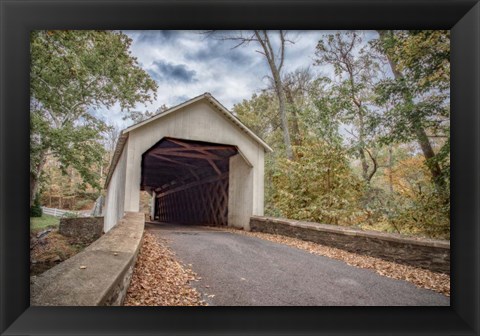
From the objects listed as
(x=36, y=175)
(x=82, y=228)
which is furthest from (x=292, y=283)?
(x=82, y=228)

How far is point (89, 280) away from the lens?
2199 millimetres

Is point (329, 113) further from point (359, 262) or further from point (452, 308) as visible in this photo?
point (452, 308)

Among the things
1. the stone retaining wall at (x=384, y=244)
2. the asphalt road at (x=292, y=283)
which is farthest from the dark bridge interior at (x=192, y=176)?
the asphalt road at (x=292, y=283)

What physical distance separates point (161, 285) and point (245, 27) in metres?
2.81

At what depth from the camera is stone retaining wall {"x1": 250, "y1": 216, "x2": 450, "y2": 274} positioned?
12.0 ft

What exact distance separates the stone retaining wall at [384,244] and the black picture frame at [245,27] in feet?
1.66

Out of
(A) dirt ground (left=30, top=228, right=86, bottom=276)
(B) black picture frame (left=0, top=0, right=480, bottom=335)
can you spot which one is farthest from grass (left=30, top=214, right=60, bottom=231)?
(B) black picture frame (left=0, top=0, right=480, bottom=335)

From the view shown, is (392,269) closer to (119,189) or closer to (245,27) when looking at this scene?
(245,27)

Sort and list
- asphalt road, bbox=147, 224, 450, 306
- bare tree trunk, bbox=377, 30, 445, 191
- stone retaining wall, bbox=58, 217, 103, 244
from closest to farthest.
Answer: asphalt road, bbox=147, 224, 450, 306
bare tree trunk, bbox=377, 30, 445, 191
stone retaining wall, bbox=58, 217, 103, 244

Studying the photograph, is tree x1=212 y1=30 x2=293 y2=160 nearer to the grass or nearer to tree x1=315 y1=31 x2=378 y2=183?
tree x1=315 y1=31 x2=378 y2=183

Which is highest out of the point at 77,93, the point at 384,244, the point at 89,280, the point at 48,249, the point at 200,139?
the point at 77,93

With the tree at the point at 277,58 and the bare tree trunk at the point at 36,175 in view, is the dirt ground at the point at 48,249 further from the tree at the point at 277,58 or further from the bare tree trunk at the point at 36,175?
the tree at the point at 277,58
